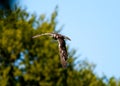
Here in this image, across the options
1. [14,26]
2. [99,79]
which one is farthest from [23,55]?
[99,79]

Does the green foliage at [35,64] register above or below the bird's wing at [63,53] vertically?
above

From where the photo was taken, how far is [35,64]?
26.0 meters

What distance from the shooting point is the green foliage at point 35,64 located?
2580 cm

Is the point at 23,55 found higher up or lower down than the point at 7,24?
lower down

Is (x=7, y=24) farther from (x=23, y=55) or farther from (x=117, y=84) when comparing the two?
(x=117, y=84)

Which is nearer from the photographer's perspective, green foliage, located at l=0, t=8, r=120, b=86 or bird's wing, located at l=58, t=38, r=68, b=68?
bird's wing, located at l=58, t=38, r=68, b=68

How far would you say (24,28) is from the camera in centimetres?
2834

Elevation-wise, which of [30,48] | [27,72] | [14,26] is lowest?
[27,72]

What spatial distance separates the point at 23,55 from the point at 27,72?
1.58 m

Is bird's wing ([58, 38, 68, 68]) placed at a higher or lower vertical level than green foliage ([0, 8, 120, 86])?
lower

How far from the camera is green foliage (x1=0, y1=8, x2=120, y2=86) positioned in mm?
25797

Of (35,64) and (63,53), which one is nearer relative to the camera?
(63,53)

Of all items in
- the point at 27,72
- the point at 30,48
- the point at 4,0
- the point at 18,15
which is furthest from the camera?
the point at 18,15

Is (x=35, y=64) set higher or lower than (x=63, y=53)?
higher
